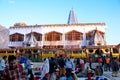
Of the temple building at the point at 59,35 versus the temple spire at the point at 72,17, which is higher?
the temple spire at the point at 72,17

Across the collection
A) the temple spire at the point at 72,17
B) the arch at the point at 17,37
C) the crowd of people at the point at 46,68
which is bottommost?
the crowd of people at the point at 46,68

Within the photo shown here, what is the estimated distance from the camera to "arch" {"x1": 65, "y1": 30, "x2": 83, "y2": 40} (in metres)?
48.5

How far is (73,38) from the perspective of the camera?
48844mm

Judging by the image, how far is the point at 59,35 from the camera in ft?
162

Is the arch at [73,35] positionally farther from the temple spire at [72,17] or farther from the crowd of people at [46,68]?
the crowd of people at [46,68]

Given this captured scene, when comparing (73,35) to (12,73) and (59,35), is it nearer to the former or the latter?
(59,35)

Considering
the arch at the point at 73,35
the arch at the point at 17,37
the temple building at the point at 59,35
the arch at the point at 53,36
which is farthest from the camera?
the arch at the point at 17,37

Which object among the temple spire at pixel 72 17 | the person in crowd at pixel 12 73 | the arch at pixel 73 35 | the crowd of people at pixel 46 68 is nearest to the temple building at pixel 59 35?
the arch at pixel 73 35

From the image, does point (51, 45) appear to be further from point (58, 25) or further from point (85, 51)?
point (85, 51)

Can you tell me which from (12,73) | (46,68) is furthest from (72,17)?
(12,73)

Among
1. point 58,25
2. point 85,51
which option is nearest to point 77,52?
point 85,51

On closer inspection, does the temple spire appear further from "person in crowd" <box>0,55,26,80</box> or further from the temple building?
"person in crowd" <box>0,55,26,80</box>

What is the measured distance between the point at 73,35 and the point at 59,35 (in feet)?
7.39

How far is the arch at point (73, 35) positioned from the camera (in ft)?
159
